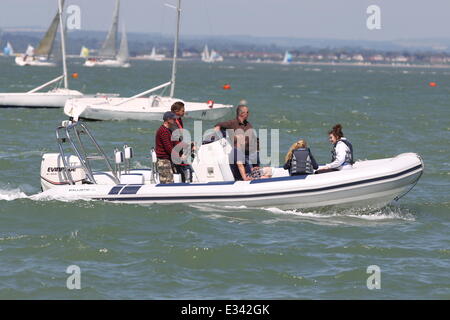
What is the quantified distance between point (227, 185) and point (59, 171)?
2530 millimetres

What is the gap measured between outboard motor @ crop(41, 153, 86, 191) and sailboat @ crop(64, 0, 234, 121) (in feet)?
57.5

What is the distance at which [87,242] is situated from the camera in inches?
463

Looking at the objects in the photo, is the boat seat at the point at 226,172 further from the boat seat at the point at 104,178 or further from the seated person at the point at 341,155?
the boat seat at the point at 104,178

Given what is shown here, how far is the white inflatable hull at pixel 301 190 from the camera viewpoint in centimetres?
1295

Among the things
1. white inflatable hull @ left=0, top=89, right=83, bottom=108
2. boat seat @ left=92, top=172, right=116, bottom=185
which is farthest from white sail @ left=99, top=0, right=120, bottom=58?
boat seat @ left=92, top=172, right=116, bottom=185

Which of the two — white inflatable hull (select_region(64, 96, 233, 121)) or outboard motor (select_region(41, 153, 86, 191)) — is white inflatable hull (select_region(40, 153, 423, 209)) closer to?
outboard motor (select_region(41, 153, 86, 191))

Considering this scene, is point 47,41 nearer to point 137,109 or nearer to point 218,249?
point 137,109

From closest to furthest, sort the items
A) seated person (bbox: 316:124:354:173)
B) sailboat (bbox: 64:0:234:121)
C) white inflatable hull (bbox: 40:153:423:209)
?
white inflatable hull (bbox: 40:153:423:209) → seated person (bbox: 316:124:354:173) → sailboat (bbox: 64:0:234:121)

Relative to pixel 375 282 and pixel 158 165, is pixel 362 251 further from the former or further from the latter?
pixel 158 165

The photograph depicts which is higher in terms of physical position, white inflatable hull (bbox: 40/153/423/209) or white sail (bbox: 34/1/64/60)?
white sail (bbox: 34/1/64/60)

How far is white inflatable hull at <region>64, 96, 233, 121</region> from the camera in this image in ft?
106
